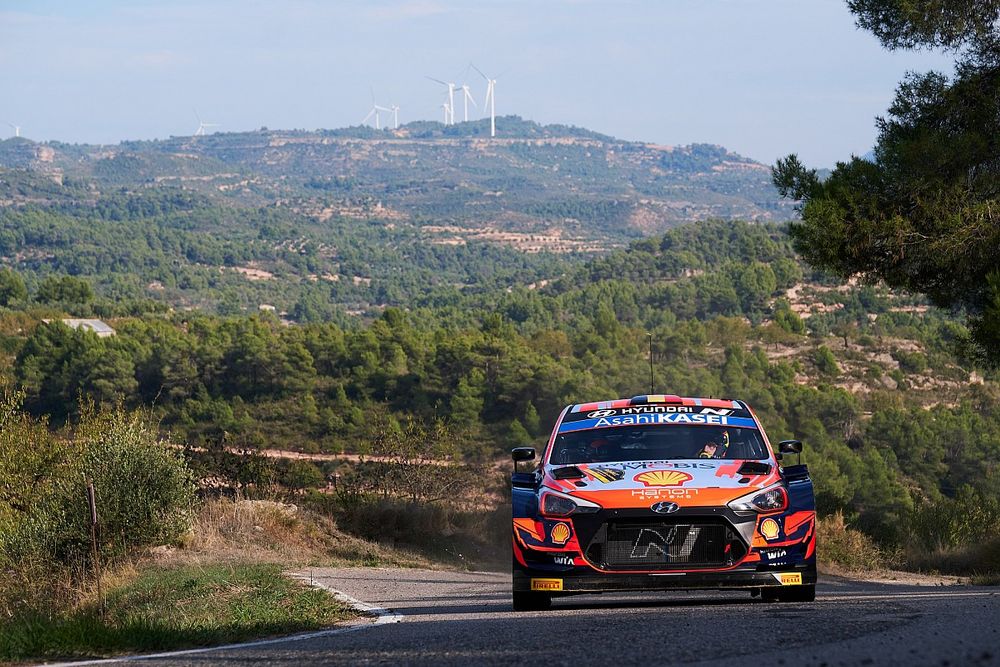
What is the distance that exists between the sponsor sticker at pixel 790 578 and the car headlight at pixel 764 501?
44 centimetres

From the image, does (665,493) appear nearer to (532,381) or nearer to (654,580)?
(654,580)

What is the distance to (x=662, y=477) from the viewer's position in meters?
8.96

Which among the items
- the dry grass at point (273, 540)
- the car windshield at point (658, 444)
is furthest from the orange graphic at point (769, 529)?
the dry grass at point (273, 540)

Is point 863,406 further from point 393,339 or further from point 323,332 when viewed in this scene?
point 323,332

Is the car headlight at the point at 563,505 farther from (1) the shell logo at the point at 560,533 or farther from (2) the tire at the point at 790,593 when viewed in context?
(2) the tire at the point at 790,593

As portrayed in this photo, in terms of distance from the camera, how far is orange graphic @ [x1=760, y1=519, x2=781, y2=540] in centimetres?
883

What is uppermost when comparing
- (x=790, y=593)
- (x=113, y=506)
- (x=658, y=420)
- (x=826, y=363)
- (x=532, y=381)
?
(x=658, y=420)

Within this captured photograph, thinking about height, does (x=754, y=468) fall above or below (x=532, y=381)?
above

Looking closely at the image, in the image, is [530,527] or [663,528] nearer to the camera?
[663,528]

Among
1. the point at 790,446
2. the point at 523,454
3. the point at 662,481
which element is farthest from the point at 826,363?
the point at 662,481

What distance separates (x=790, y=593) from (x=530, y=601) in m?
1.87

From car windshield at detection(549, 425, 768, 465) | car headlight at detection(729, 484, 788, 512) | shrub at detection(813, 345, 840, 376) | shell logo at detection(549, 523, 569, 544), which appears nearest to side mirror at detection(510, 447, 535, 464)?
car windshield at detection(549, 425, 768, 465)

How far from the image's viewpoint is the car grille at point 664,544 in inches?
342

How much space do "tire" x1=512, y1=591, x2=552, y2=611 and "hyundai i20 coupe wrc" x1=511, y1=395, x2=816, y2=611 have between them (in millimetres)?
11
